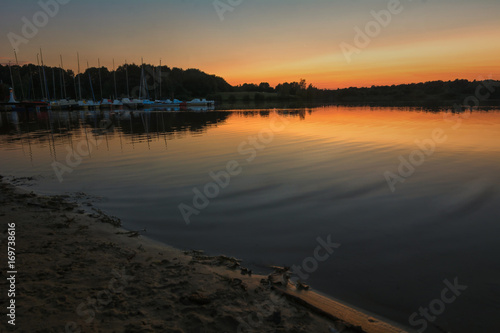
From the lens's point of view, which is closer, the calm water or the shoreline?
the shoreline

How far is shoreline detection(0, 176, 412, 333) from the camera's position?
400 centimetres

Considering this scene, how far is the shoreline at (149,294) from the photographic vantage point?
13.1 ft

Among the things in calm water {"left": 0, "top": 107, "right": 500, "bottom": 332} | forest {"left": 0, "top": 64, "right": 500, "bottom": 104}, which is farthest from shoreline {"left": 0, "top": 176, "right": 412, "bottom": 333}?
forest {"left": 0, "top": 64, "right": 500, "bottom": 104}

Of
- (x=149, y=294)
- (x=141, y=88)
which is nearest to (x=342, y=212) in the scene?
(x=149, y=294)

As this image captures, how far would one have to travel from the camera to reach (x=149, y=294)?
468 centimetres

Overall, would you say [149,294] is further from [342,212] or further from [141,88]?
[141,88]

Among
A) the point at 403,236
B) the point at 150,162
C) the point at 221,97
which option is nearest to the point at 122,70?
the point at 221,97

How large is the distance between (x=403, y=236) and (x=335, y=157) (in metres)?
9.67

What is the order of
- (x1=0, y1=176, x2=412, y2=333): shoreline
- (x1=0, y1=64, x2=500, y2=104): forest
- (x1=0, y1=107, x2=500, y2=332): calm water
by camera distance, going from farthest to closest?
1. (x1=0, y1=64, x2=500, y2=104): forest
2. (x1=0, y1=107, x2=500, y2=332): calm water
3. (x1=0, y1=176, x2=412, y2=333): shoreline

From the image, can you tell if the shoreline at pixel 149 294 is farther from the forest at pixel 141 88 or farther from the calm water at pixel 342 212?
the forest at pixel 141 88

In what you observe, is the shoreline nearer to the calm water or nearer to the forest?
the calm water

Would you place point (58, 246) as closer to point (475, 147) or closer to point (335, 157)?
point (335, 157)

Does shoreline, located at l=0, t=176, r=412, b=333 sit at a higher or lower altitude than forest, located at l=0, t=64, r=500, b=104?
lower

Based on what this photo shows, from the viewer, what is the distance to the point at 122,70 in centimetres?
18700
